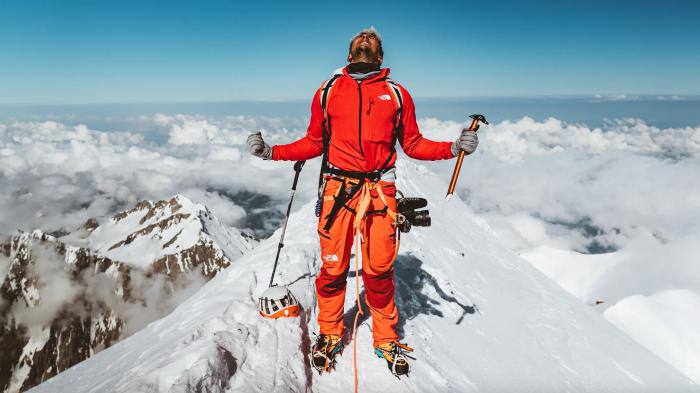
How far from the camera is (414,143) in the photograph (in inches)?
193

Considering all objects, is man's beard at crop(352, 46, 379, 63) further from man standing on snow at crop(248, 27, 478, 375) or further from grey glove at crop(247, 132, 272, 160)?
grey glove at crop(247, 132, 272, 160)

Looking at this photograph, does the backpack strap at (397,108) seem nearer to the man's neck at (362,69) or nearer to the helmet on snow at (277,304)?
the man's neck at (362,69)

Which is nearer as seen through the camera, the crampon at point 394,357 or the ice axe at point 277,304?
the crampon at point 394,357

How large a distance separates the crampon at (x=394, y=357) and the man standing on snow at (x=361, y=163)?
1 cm

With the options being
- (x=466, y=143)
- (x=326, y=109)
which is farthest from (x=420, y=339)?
(x=326, y=109)

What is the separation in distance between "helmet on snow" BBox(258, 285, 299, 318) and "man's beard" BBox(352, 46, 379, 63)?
12.1 ft

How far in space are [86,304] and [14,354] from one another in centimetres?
3592

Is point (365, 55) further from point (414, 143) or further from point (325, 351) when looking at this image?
point (325, 351)

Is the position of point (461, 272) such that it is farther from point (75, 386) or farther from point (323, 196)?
point (75, 386)

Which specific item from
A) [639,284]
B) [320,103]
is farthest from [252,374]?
[639,284]

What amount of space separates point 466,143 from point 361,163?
1451mm

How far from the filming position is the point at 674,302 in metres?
89.1

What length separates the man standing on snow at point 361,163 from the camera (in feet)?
14.9

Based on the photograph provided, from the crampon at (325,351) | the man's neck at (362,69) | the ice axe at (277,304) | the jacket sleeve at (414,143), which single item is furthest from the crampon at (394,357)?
the man's neck at (362,69)
